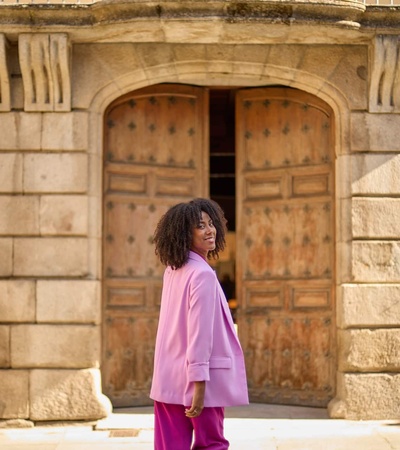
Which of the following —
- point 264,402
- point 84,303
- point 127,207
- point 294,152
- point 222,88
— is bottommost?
point 264,402

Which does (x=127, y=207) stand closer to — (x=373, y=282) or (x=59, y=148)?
(x=59, y=148)

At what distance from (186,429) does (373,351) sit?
174 inches

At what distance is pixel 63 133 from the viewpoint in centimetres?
867

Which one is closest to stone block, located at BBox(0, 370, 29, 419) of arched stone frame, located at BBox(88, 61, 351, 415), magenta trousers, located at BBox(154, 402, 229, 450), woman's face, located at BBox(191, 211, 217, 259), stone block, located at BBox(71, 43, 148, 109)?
arched stone frame, located at BBox(88, 61, 351, 415)

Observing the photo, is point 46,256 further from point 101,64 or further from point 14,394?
point 101,64

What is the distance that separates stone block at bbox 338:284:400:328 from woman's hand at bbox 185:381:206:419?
4.53 meters

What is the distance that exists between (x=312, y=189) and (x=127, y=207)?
2.02 meters

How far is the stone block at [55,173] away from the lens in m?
8.64

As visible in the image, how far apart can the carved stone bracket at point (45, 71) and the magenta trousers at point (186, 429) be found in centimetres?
482

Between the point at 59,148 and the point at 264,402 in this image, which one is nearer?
the point at 59,148

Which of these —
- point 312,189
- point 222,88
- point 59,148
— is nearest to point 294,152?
point 312,189

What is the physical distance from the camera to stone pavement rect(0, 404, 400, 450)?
7.55 m

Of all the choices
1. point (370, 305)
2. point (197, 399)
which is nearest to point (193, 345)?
point (197, 399)

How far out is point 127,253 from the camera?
9.29 meters
